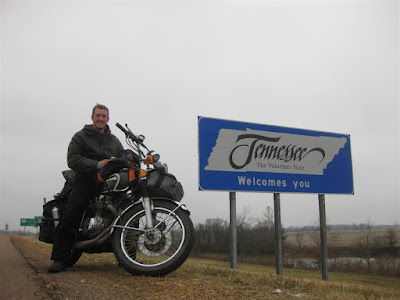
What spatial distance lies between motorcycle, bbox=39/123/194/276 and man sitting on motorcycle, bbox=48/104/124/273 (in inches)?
4.5

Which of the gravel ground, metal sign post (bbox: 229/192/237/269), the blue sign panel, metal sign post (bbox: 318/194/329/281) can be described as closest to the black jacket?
the gravel ground

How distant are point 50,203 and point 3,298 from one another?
223 centimetres

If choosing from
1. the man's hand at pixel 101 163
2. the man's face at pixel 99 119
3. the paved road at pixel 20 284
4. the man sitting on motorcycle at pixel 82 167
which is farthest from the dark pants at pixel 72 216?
the man's face at pixel 99 119

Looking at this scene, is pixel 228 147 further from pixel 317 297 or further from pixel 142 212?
pixel 317 297

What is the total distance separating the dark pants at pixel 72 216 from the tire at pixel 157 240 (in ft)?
2.21

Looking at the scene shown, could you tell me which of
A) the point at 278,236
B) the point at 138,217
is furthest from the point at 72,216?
the point at 278,236

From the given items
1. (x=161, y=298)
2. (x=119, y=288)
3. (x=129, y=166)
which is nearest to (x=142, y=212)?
(x=129, y=166)

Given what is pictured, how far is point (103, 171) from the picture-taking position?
4062mm

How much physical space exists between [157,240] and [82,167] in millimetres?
1239

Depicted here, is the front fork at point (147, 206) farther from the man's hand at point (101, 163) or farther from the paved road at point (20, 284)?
the paved road at point (20, 284)

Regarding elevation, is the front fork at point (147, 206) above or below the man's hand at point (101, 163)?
below

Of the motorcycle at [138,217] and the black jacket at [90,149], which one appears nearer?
the motorcycle at [138,217]

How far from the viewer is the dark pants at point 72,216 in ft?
13.8

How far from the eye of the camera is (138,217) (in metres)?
3.85
